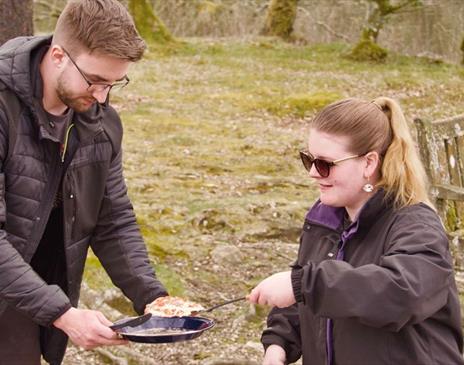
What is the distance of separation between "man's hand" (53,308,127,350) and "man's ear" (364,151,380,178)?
1109mm

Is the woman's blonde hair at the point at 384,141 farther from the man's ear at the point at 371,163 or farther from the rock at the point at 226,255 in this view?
the rock at the point at 226,255

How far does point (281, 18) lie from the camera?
2161 centimetres

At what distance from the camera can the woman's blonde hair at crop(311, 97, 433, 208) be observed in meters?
2.89

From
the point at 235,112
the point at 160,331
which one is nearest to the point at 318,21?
the point at 235,112

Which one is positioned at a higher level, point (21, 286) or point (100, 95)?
point (100, 95)

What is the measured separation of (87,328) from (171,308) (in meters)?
0.37

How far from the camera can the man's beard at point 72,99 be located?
10.4 ft

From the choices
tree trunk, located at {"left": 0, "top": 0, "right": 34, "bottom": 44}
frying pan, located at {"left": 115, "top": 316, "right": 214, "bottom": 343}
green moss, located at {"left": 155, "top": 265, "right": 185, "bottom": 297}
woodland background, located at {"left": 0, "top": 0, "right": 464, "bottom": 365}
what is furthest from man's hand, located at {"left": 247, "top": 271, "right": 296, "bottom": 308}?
tree trunk, located at {"left": 0, "top": 0, "right": 34, "bottom": 44}

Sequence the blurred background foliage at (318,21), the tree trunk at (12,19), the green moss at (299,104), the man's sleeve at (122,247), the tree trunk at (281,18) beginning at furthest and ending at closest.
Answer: the tree trunk at (281,18), the blurred background foliage at (318,21), the green moss at (299,104), the tree trunk at (12,19), the man's sleeve at (122,247)

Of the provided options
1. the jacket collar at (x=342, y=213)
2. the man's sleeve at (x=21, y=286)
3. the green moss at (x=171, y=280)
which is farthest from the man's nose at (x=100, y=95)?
the green moss at (x=171, y=280)

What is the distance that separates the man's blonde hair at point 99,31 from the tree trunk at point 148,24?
1646cm

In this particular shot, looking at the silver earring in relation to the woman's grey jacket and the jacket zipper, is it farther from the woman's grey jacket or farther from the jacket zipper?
the jacket zipper

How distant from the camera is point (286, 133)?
36.3 ft

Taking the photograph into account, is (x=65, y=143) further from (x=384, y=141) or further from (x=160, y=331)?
(x=384, y=141)
